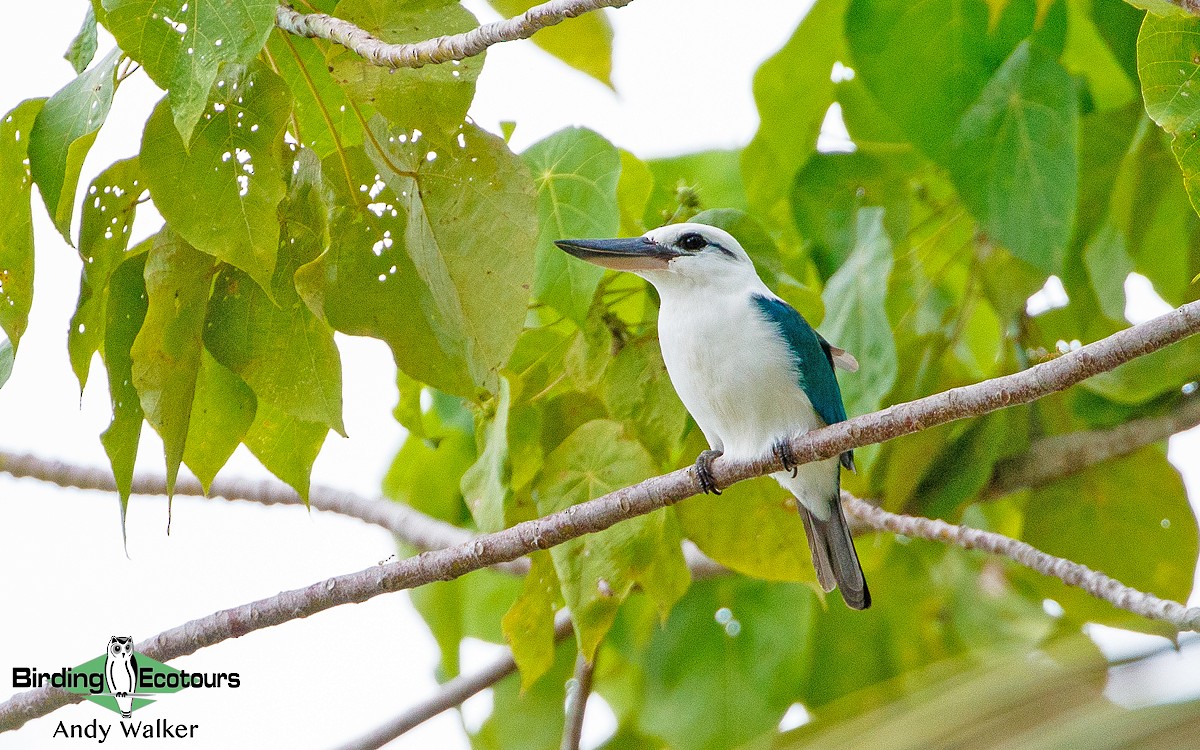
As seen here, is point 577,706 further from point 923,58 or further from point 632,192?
point 923,58

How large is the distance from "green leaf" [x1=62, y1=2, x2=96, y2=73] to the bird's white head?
0.92 meters

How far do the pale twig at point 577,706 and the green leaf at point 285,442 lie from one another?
1.08 metres

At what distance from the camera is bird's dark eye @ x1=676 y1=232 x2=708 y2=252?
2.65m

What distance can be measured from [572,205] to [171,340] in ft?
3.19

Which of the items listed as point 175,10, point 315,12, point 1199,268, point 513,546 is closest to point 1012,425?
point 1199,268

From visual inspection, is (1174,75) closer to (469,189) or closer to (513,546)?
(469,189)

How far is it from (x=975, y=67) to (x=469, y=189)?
146 cm

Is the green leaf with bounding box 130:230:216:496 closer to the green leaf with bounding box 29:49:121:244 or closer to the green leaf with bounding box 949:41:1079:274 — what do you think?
the green leaf with bounding box 29:49:121:244

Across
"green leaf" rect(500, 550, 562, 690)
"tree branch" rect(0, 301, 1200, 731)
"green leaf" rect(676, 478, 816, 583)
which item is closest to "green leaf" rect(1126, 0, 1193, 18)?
"tree branch" rect(0, 301, 1200, 731)

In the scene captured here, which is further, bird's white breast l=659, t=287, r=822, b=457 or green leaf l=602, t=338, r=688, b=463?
bird's white breast l=659, t=287, r=822, b=457

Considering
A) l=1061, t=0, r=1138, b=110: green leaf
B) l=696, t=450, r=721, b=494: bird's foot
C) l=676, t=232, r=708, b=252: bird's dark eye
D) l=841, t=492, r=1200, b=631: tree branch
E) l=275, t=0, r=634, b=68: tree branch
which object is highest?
l=1061, t=0, r=1138, b=110: green leaf

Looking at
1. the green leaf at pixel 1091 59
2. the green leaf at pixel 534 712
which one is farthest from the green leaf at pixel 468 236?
the green leaf at pixel 1091 59

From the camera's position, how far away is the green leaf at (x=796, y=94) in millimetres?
2846

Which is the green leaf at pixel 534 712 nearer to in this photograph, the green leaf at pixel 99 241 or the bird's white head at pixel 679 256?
the bird's white head at pixel 679 256
